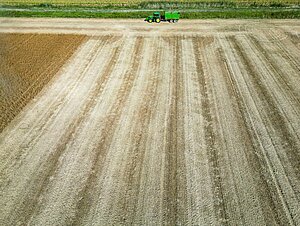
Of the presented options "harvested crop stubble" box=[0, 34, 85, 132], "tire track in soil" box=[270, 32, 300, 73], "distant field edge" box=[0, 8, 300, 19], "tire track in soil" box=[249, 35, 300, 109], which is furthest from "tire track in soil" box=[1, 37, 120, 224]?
"distant field edge" box=[0, 8, 300, 19]

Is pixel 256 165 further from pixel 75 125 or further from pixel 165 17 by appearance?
pixel 165 17

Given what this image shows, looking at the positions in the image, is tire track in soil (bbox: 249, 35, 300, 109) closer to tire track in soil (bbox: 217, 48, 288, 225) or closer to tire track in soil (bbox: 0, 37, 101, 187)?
tire track in soil (bbox: 217, 48, 288, 225)

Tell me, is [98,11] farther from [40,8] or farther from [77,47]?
[77,47]

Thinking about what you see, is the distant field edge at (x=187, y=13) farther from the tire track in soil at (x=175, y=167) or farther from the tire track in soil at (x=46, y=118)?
the tire track in soil at (x=175, y=167)

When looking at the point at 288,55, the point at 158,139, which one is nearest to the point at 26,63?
the point at 158,139

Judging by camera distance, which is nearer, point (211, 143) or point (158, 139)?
point (211, 143)
